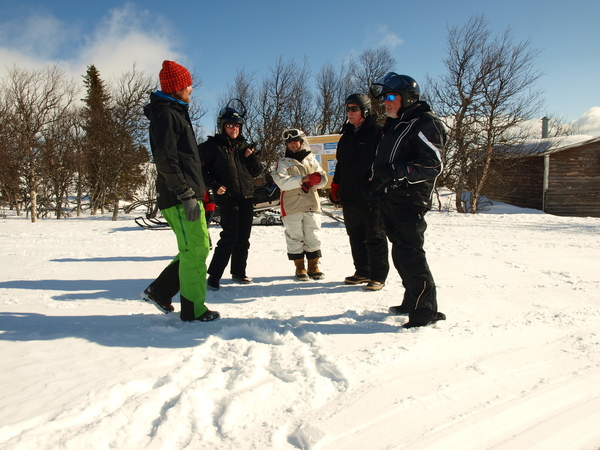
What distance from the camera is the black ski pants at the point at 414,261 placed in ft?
8.42

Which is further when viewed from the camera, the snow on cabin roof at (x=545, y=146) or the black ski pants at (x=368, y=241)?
the snow on cabin roof at (x=545, y=146)

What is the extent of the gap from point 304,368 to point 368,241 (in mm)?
1945

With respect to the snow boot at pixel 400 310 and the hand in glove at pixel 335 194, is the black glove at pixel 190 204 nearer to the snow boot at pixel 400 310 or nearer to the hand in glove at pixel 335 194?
the snow boot at pixel 400 310

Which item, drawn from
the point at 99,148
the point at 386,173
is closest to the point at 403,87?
the point at 386,173

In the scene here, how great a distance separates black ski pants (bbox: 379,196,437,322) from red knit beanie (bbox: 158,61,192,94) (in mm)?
1697

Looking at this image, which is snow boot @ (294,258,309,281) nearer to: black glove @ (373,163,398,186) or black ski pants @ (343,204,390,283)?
black ski pants @ (343,204,390,283)

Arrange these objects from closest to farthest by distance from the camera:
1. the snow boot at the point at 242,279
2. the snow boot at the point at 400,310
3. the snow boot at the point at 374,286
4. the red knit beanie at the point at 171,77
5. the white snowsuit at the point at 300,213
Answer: the red knit beanie at the point at 171,77
the snow boot at the point at 400,310
the snow boot at the point at 374,286
the snow boot at the point at 242,279
the white snowsuit at the point at 300,213

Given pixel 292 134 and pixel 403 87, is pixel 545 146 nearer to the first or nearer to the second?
pixel 292 134

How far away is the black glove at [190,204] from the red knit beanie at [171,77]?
2.41 feet

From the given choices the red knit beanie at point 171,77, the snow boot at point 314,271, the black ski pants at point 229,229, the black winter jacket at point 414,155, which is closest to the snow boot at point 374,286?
the snow boot at point 314,271

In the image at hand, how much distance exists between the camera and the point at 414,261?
103 inches

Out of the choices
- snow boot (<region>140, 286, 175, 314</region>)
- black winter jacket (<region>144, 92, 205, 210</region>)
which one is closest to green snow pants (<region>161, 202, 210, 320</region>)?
black winter jacket (<region>144, 92, 205, 210</region>)

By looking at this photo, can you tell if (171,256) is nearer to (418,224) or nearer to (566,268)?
(418,224)

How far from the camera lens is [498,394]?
173 cm
